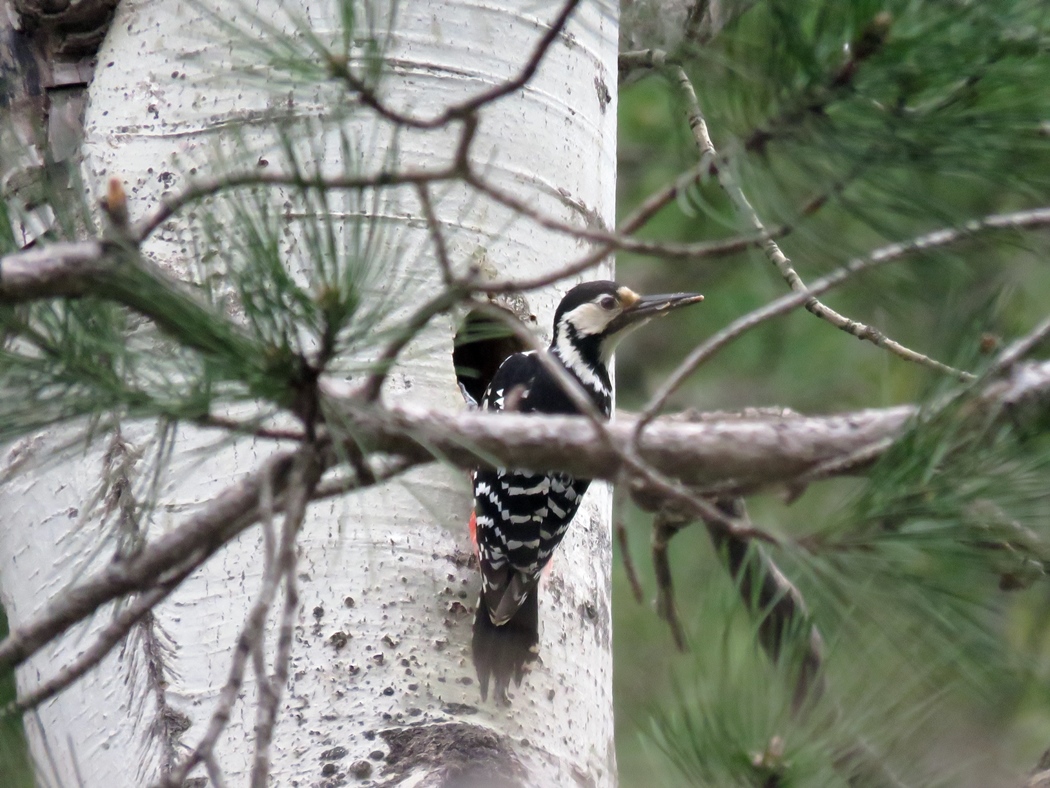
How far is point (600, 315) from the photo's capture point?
11.9ft

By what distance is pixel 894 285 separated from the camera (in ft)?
5.23

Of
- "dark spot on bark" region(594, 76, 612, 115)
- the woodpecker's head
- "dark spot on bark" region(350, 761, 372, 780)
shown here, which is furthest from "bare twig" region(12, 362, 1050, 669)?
the woodpecker's head

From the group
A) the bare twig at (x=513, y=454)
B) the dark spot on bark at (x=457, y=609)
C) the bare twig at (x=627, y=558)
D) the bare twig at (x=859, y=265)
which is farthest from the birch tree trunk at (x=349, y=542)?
the bare twig at (x=859, y=265)

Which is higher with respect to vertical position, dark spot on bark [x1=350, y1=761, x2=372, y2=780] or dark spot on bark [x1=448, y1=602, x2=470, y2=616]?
dark spot on bark [x1=448, y1=602, x2=470, y2=616]

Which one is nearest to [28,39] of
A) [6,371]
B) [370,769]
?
[6,371]

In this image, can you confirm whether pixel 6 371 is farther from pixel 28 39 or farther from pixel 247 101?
pixel 28 39

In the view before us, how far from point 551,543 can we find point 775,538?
1.47 m

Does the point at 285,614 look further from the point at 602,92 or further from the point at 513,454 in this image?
the point at 602,92

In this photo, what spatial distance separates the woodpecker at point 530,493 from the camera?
2.46 metres

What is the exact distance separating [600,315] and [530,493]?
2.47 feet

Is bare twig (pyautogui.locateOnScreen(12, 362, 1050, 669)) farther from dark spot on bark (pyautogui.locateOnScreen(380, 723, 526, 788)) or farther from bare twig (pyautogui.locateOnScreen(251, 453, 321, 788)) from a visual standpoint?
dark spot on bark (pyautogui.locateOnScreen(380, 723, 526, 788))

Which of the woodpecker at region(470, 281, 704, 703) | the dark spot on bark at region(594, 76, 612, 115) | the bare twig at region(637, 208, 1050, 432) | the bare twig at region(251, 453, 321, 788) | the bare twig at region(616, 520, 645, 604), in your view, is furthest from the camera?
the dark spot on bark at region(594, 76, 612, 115)

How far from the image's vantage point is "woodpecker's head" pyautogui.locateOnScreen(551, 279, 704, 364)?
3.52 meters

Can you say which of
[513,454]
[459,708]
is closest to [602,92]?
[459,708]
